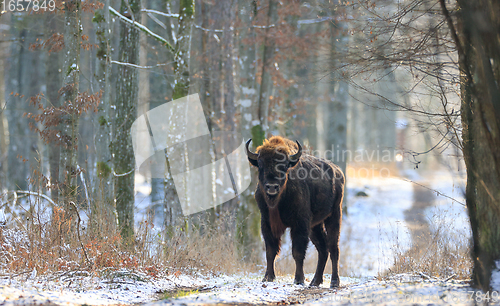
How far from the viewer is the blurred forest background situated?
195 inches

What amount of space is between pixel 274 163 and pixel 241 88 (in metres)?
6.58

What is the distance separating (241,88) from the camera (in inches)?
539

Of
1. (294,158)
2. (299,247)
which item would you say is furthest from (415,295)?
(294,158)

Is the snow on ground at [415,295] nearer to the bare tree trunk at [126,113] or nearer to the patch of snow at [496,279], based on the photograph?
the patch of snow at [496,279]

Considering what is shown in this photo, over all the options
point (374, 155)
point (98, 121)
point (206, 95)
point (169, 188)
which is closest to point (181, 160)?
point (169, 188)

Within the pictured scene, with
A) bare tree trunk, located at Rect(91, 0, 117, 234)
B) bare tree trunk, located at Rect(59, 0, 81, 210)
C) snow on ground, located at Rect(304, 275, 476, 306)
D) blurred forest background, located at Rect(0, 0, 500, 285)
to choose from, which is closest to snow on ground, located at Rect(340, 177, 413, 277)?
blurred forest background, located at Rect(0, 0, 500, 285)

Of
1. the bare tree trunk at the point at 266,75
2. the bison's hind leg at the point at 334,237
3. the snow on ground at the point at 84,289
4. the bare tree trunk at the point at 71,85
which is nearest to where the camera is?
the snow on ground at the point at 84,289

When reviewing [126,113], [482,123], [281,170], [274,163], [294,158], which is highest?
[126,113]

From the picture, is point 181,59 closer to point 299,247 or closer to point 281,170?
point 281,170

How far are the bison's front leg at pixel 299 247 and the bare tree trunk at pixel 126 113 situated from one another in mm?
4276

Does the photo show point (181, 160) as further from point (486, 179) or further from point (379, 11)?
point (486, 179)

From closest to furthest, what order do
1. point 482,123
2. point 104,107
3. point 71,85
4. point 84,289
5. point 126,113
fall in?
point 482,123
point 84,289
point 71,85
point 104,107
point 126,113

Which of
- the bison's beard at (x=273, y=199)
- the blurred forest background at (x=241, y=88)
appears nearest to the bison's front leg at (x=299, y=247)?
the bison's beard at (x=273, y=199)

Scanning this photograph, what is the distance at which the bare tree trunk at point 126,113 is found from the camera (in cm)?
1018
